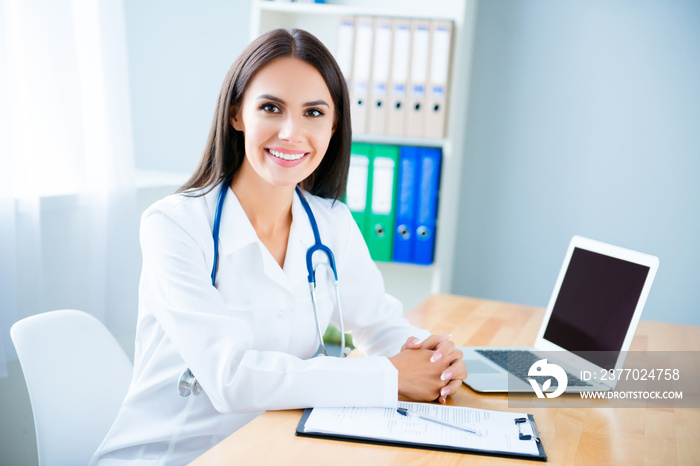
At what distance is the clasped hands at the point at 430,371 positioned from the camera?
115cm

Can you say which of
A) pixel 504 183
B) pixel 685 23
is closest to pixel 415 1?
pixel 504 183

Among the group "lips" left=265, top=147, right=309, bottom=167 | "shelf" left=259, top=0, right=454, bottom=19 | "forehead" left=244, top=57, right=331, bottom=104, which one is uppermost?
"shelf" left=259, top=0, right=454, bottom=19

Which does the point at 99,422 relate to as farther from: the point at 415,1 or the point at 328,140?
the point at 415,1

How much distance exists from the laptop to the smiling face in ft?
1.87

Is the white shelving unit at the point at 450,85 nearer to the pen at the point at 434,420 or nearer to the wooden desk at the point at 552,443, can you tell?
the wooden desk at the point at 552,443

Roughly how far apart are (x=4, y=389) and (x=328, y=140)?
50.0 inches

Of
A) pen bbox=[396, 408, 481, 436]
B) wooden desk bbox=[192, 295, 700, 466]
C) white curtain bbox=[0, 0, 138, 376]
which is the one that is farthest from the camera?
white curtain bbox=[0, 0, 138, 376]

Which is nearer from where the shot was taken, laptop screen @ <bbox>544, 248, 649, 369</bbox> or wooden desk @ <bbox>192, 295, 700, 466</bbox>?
wooden desk @ <bbox>192, 295, 700, 466</bbox>

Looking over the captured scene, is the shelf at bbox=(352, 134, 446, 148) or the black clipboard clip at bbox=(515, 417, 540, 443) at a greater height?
the shelf at bbox=(352, 134, 446, 148)

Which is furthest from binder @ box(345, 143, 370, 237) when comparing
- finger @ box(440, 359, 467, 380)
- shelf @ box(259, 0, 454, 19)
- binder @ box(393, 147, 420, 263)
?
finger @ box(440, 359, 467, 380)

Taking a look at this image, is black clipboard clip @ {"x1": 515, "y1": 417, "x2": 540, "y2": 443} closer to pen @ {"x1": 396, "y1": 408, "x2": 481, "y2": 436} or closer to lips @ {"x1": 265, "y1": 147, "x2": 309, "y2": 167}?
Result: pen @ {"x1": 396, "y1": 408, "x2": 481, "y2": 436}

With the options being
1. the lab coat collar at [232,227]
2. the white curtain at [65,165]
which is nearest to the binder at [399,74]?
the white curtain at [65,165]

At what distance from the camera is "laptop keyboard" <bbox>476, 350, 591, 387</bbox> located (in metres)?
1.33

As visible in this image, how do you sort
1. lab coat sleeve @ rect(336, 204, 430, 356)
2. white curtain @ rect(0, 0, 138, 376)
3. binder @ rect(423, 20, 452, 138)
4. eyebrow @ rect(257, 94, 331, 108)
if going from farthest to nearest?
binder @ rect(423, 20, 452, 138) < white curtain @ rect(0, 0, 138, 376) < lab coat sleeve @ rect(336, 204, 430, 356) < eyebrow @ rect(257, 94, 331, 108)
